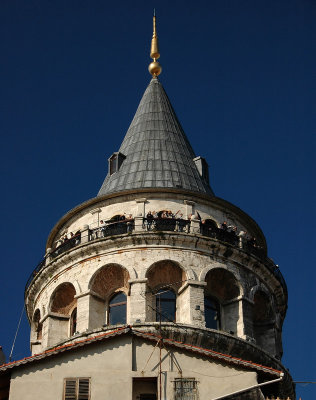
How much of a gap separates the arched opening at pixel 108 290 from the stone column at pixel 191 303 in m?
2.10

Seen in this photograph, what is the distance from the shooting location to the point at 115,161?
1683 inches

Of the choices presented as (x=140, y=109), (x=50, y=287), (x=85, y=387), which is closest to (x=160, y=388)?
(x=85, y=387)

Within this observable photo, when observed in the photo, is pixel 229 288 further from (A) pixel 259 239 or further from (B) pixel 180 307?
(A) pixel 259 239

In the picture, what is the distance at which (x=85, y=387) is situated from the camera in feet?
80.4

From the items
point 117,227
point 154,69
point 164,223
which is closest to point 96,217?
point 117,227

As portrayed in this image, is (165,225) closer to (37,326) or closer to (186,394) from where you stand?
(37,326)

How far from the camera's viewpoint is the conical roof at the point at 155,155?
40438 millimetres

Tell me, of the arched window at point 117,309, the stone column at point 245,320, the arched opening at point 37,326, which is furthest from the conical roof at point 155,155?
the stone column at point 245,320

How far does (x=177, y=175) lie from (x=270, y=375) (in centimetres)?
1671

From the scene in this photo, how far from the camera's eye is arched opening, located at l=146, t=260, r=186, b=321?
117 feet

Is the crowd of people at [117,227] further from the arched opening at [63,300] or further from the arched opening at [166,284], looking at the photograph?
the arched opening at [63,300]

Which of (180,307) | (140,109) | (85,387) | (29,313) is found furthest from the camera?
(140,109)

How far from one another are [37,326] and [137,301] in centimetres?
549

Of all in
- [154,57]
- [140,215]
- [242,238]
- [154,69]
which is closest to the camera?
[140,215]
